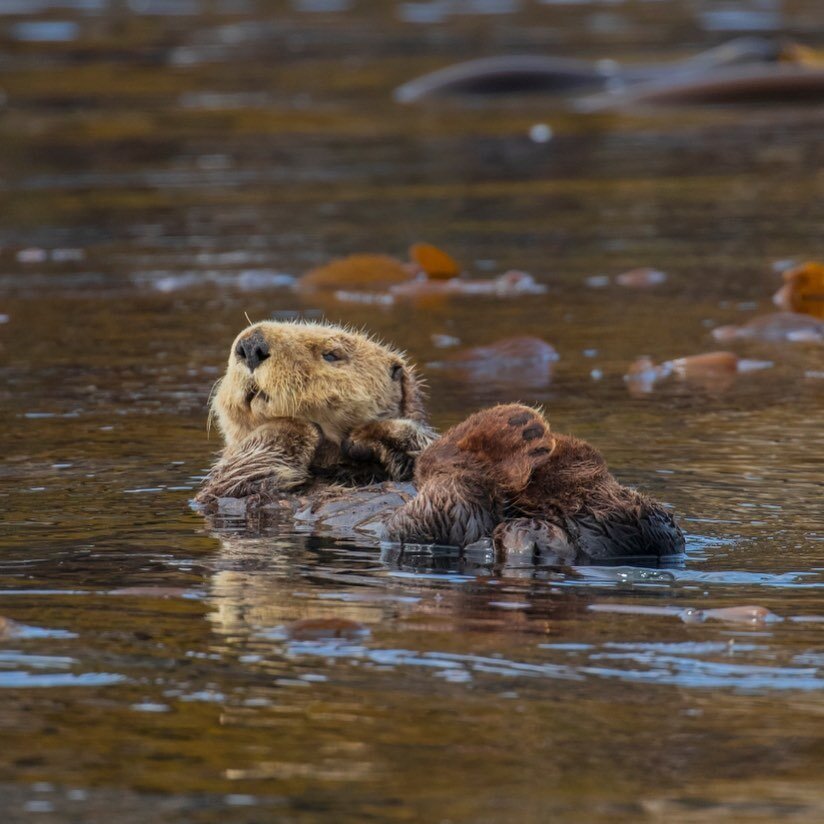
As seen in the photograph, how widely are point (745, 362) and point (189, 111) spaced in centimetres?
971

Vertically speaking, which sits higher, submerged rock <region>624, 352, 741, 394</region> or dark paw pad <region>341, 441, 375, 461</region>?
dark paw pad <region>341, 441, 375, 461</region>

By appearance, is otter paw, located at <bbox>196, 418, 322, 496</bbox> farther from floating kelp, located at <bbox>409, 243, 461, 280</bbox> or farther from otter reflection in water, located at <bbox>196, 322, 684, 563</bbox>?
floating kelp, located at <bbox>409, 243, 461, 280</bbox>

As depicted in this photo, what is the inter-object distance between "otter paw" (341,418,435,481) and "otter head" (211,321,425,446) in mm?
124

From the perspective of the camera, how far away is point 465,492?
4484 mm

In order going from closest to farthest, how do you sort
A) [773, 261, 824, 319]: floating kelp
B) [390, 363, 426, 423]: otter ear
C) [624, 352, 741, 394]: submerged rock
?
1. [390, 363, 426, 423]: otter ear
2. [624, 352, 741, 394]: submerged rock
3. [773, 261, 824, 319]: floating kelp

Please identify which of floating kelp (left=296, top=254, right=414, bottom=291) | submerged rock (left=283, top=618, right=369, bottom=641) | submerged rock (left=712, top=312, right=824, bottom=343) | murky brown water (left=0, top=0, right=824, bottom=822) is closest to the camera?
murky brown water (left=0, top=0, right=824, bottom=822)

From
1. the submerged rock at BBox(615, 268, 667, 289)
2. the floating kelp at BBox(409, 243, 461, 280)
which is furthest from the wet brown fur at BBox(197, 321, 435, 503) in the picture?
the submerged rock at BBox(615, 268, 667, 289)

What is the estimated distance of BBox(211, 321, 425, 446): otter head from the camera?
203 inches

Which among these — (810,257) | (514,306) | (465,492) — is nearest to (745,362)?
(514,306)

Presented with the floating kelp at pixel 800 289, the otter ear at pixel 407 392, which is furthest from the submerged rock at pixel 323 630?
the floating kelp at pixel 800 289

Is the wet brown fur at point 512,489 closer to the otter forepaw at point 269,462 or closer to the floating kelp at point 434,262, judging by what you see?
the otter forepaw at point 269,462

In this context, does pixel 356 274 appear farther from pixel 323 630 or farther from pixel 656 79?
pixel 656 79

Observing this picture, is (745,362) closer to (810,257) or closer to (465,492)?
(810,257)

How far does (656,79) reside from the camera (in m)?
16.4
